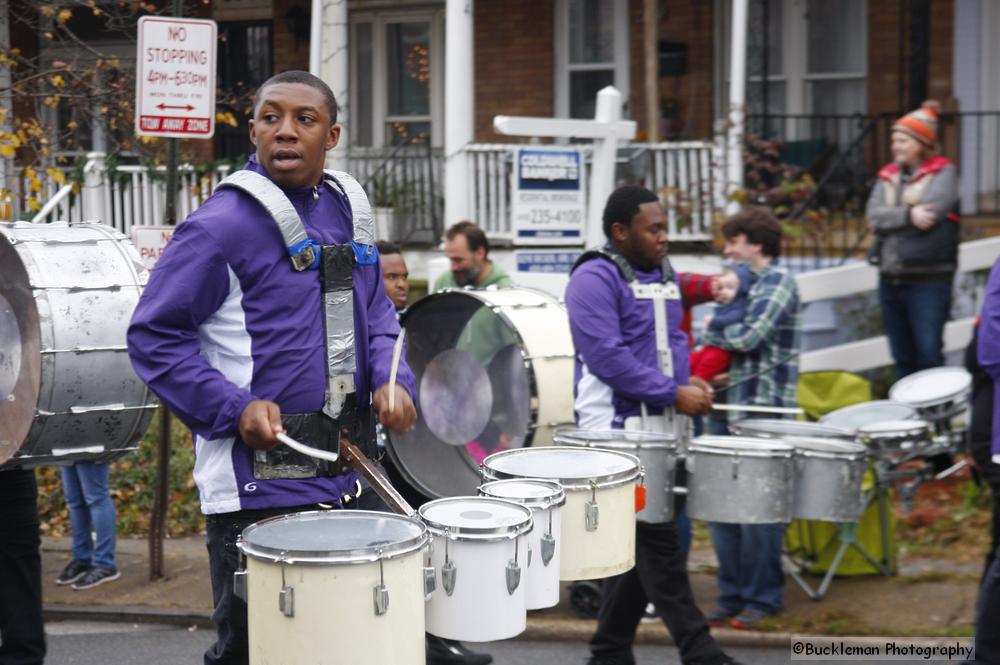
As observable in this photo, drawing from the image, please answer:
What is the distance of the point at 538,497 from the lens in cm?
382

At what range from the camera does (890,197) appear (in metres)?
9.16

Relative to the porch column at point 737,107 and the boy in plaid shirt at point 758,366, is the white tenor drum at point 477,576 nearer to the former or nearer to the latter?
the boy in plaid shirt at point 758,366

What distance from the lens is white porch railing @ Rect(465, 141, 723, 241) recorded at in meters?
13.0

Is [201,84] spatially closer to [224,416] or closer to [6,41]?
[6,41]

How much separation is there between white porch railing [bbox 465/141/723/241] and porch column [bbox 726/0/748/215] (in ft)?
0.89

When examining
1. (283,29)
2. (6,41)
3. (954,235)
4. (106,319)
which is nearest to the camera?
(106,319)

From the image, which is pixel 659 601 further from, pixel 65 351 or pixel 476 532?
pixel 65 351

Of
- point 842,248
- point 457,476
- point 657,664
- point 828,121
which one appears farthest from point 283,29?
point 657,664

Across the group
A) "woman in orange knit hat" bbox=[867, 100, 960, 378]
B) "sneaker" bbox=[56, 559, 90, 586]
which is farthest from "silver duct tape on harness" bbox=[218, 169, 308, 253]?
"woman in orange knit hat" bbox=[867, 100, 960, 378]

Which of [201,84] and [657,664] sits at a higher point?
[201,84]

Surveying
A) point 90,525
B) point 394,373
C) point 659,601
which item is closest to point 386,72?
point 90,525

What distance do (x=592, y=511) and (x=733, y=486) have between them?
6.00 feet

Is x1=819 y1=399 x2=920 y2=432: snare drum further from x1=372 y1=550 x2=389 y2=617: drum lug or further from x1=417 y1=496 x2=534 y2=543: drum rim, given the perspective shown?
x1=372 y1=550 x2=389 y2=617: drum lug

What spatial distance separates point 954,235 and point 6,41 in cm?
671
